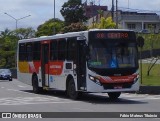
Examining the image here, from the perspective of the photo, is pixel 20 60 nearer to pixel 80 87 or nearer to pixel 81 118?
pixel 80 87

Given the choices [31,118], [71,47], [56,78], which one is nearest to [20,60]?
[56,78]

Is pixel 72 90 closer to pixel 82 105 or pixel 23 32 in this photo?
pixel 82 105

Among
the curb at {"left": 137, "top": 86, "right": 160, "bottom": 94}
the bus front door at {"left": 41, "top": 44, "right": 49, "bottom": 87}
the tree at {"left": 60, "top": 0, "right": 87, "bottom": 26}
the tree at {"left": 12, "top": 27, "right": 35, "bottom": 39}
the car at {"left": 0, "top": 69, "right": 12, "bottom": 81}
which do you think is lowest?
the car at {"left": 0, "top": 69, "right": 12, "bottom": 81}

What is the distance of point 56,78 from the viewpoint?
86.6 ft

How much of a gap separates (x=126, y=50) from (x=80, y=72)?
235 centimetres

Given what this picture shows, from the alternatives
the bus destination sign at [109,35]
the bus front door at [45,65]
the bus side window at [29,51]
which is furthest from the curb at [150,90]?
the bus side window at [29,51]

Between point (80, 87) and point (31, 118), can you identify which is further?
point (80, 87)

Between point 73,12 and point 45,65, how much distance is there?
89.6 meters

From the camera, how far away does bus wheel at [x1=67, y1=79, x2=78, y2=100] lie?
78.3ft

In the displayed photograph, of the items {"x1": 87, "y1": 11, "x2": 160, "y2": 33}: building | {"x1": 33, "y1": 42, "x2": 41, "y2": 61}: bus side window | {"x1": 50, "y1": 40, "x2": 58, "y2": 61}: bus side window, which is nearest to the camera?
{"x1": 50, "y1": 40, "x2": 58, "y2": 61}: bus side window

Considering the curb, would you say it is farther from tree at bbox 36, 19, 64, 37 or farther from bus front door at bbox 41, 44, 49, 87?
Answer: tree at bbox 36, 19, 64, 37

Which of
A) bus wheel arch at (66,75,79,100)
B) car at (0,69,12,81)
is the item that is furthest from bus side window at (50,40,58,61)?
car at (0,69,12,81)

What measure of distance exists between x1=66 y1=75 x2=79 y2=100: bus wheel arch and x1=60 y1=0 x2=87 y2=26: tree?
9141cm

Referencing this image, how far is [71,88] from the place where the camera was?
2422cm
